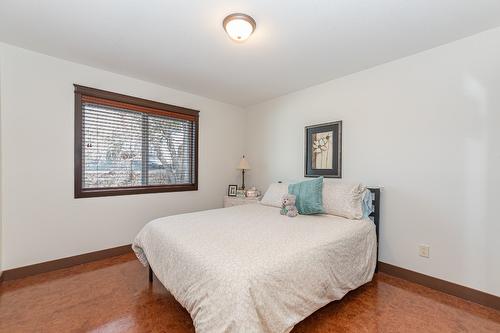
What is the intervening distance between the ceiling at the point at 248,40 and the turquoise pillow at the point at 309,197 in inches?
55.1

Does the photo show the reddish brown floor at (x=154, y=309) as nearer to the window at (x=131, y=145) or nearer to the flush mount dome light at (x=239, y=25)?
the window at (x=131, y=145)

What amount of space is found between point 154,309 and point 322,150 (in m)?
2.61

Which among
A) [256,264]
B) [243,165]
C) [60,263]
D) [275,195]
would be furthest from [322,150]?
[60,263]

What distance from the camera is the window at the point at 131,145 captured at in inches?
108

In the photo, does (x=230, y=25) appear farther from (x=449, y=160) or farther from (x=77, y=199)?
(x=77, y=199)

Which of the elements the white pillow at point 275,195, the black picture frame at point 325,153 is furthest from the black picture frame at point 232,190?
the black picture frame at point 325,153

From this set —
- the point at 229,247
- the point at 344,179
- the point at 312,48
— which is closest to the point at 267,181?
the point at 344,179

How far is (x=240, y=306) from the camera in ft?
3.60

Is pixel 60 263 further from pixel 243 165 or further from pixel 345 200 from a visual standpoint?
pixel 345 200

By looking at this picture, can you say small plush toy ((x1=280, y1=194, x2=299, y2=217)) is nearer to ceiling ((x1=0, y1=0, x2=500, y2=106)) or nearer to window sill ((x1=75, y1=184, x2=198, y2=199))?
ceiling ((x1=0, y1=0, x2=500, y2=106))

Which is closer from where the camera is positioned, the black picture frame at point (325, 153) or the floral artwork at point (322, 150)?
the black picture frame at point (325, 153)

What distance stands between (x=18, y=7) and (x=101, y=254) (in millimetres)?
2596

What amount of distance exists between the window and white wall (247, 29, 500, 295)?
2344mm

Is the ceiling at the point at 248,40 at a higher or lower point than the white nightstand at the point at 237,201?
higher
